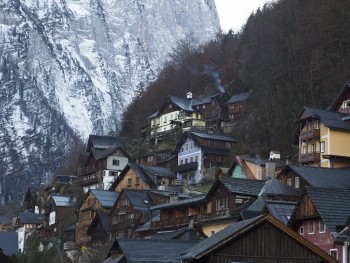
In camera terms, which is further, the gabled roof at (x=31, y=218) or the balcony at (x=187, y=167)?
the gabled roof at (x=31, y=218)

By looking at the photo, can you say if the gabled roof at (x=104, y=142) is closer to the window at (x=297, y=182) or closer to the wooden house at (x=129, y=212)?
the wooden house at (x=129, y=212)

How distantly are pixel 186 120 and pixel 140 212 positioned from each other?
117 feet

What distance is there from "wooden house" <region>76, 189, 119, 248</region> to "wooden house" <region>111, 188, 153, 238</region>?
434 cm

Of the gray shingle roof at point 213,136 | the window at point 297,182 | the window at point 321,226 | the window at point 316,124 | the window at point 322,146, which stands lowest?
the window at point 321,226

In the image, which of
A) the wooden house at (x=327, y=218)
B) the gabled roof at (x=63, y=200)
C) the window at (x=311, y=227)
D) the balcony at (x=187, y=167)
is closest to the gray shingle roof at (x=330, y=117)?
the balcony at (x=187, y=167)

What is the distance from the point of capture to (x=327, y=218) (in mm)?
39031

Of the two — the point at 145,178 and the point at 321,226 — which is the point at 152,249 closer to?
the point at 321,226

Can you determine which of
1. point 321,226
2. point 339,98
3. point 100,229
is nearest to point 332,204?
point 321,226

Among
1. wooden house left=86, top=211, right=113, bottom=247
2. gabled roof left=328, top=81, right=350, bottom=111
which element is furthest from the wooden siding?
wooden house left=86, top=211, right=113, bottom=247

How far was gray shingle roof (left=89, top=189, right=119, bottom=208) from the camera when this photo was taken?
7894 centimetres

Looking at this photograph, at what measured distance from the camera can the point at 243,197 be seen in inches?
2114

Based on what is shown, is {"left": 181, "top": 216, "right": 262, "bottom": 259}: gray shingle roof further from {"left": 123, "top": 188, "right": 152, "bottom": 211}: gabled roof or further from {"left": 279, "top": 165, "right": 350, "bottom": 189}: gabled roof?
{"left": 123, "top": 188, "right": 152, "bottom": 211}: gabled roof

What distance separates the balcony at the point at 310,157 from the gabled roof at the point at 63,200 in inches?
1456

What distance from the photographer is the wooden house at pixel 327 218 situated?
3847 centimetres
